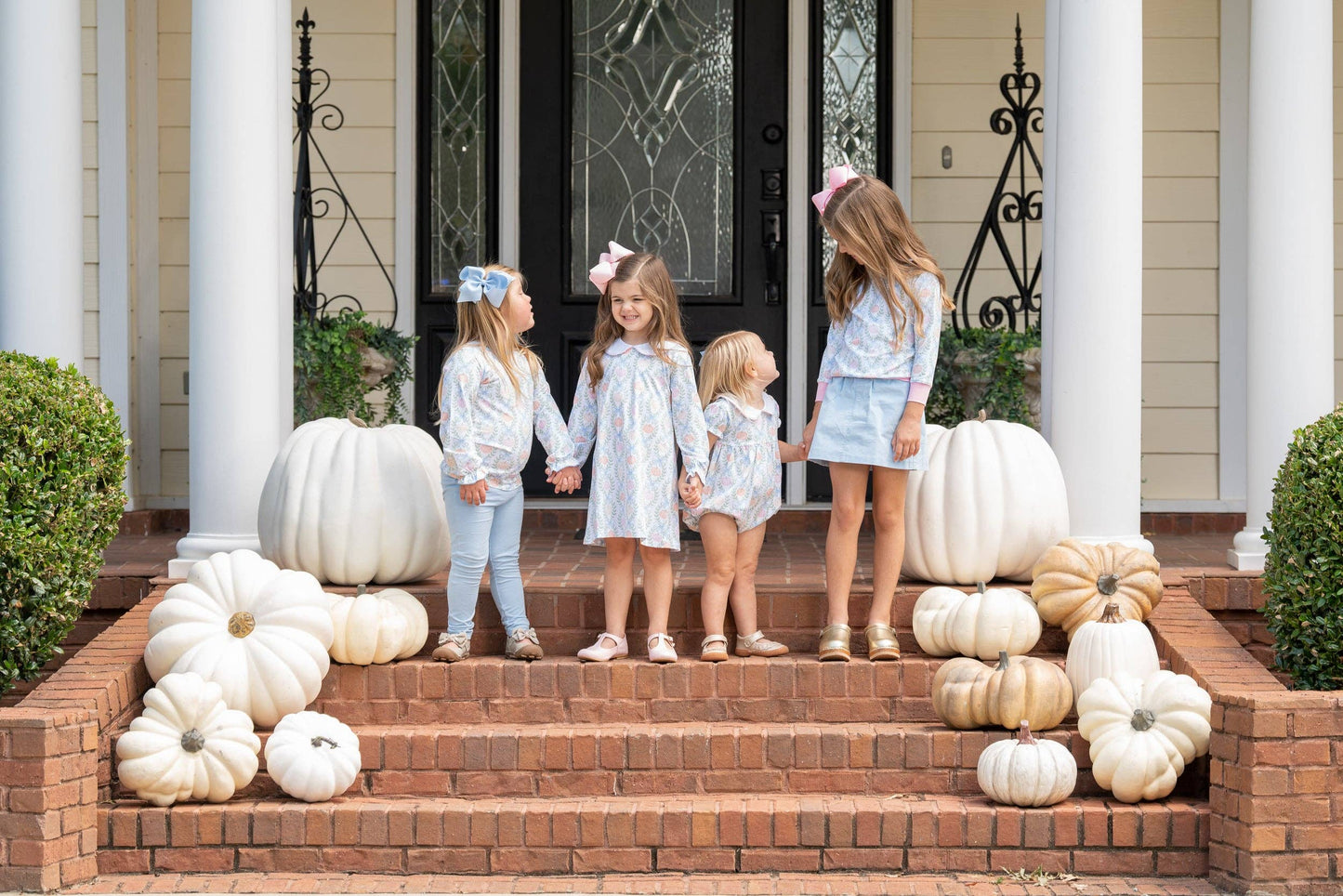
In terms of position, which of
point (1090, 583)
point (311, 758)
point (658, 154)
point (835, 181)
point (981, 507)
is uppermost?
point (658, 154)

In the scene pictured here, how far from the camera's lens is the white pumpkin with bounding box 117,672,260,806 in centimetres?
456

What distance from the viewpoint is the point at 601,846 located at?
453 cm

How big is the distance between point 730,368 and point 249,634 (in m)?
1.81

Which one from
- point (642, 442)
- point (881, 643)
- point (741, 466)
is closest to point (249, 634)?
point (642, 442)

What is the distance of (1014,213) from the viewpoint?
7977 millimetres

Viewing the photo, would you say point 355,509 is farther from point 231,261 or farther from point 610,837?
point 610,837

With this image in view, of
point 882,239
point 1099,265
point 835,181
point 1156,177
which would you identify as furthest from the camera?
point 1156,177

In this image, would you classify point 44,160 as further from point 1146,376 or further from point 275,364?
point 1146,376

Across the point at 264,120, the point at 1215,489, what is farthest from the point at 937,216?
the point at 264,120

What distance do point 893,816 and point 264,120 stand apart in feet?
11.3

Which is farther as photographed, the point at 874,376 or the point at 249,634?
the point at 874,376

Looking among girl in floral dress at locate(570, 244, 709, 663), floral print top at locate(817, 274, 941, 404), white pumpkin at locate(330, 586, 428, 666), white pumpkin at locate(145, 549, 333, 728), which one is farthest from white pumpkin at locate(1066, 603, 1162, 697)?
white pumpkin at locate(145, 549, 333, 728)

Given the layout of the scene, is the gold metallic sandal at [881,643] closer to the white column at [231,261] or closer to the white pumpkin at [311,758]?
the white pumpkin at [311,758]

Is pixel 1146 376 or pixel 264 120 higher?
pixel 264 120
